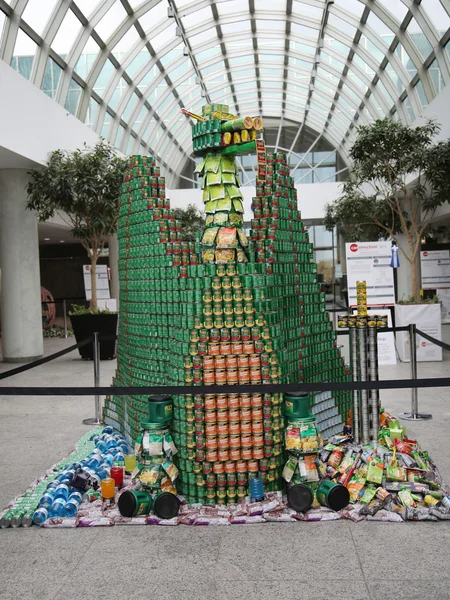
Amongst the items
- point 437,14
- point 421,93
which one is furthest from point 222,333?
point 421,93

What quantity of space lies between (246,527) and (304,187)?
2479 cm

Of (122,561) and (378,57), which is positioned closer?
(122,561)

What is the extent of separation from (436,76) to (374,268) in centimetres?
723

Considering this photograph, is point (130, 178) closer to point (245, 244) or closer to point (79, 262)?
point (245, 244)

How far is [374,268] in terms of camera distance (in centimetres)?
1205

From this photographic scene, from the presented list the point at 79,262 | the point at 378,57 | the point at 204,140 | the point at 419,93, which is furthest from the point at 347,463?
the point at 79,262

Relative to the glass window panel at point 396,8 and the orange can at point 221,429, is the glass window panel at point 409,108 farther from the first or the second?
the orange can at point 221,429

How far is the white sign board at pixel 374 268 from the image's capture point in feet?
39.4

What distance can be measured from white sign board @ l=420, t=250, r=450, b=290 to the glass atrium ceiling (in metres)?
4.09

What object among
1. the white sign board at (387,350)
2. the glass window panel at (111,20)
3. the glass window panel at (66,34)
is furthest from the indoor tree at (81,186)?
the white sign board at (387,350)

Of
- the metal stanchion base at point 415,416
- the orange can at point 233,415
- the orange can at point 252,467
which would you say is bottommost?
the metal stanchion base at point 415,416

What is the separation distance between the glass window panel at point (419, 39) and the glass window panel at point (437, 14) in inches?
32.8

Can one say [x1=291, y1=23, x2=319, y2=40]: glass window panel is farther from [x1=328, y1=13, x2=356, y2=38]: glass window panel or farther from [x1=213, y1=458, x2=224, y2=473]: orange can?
[x1=213, y1=458, x2=224, y2=473]: orange can

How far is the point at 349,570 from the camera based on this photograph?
3.79m
